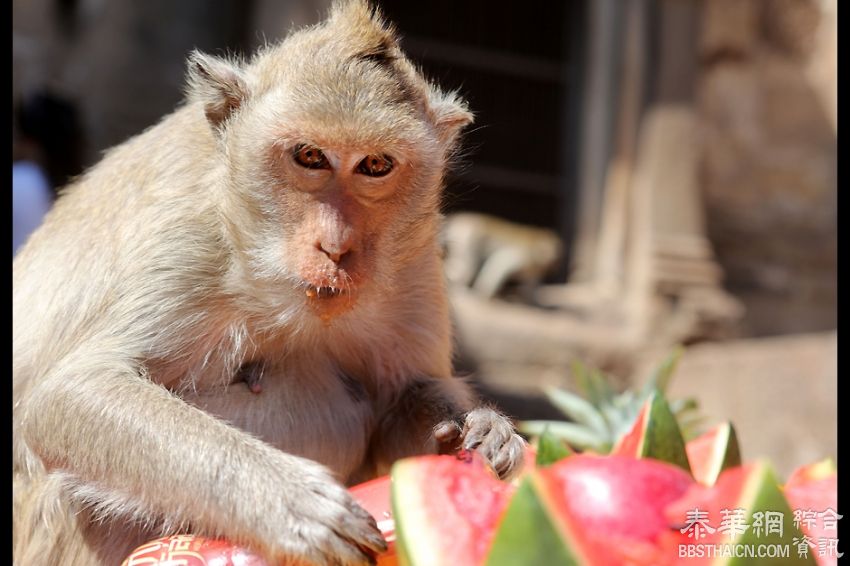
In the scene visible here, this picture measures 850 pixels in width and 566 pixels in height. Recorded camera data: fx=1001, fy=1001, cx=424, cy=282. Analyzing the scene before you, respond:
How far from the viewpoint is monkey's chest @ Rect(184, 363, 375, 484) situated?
2.83 meters

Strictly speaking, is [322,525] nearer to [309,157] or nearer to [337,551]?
[337,551]

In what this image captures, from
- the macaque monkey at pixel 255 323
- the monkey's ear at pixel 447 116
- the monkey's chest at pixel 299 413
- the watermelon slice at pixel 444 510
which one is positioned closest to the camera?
the watermelon slice at pixel 444 510

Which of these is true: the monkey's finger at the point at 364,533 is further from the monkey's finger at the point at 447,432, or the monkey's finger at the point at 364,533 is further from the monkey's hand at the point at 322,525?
the monkey's finger at the point at 447,432

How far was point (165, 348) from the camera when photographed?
276 centimetres

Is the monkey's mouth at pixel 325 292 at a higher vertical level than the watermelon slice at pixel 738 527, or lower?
higher

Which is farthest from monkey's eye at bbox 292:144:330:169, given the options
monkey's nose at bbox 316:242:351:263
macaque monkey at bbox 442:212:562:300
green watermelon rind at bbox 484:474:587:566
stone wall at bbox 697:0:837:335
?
stone wall at bbox 697:0:837:335

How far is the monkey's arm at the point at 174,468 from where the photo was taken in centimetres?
221

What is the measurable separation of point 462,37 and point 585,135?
1.63 m

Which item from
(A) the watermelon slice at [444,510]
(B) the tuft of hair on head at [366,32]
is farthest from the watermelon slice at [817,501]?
(B) the tuft of hair on head at [366,32]

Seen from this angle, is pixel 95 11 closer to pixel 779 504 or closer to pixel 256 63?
pixel 256 63

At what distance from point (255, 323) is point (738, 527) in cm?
155

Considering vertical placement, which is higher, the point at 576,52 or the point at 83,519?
the point at 576,52

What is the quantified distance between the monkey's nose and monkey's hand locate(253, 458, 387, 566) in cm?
53
